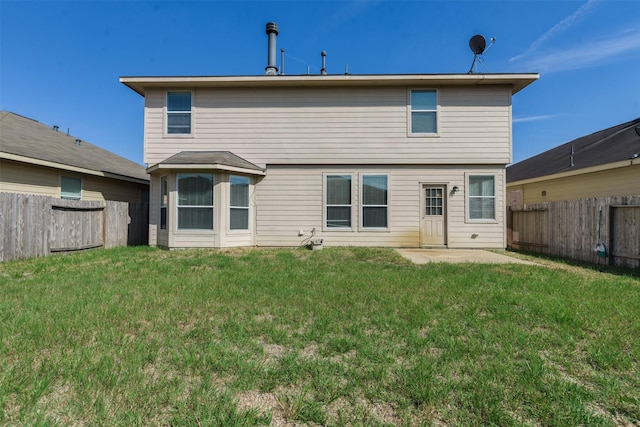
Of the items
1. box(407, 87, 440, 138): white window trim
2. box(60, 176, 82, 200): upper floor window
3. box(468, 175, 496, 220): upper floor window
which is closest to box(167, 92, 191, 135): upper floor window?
box(60, 176, 82, 200): upper floor window

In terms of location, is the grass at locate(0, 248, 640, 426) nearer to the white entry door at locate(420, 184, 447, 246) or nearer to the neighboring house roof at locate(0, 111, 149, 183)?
the white entry door at locate(420, 184, 447, 246)

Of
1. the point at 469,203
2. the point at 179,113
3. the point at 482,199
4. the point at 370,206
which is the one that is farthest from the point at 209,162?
the point at 482,199

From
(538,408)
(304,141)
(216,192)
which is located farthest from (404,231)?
(538,408)

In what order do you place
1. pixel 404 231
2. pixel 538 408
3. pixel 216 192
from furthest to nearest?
1. pixel 404 231
2. pixel 216 192
3. pixel 538 408

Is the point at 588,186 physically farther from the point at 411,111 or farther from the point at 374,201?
the point at 374,201

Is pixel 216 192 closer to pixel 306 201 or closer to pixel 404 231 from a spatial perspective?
pixel 306 201

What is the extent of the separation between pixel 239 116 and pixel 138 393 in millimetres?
9257

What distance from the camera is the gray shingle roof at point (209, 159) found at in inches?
346

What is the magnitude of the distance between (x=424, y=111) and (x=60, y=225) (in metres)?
11.5

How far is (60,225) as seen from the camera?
8.19 meters

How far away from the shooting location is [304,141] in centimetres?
997

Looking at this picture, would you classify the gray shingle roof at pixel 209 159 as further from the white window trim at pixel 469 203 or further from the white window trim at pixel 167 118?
the white window trim at pixel 469 203

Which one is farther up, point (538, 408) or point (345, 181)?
point (345, 181)

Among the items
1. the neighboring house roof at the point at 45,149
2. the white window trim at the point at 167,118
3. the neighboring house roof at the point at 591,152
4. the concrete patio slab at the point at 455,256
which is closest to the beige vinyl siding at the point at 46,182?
the neighboring house roof at the point at 45,149
